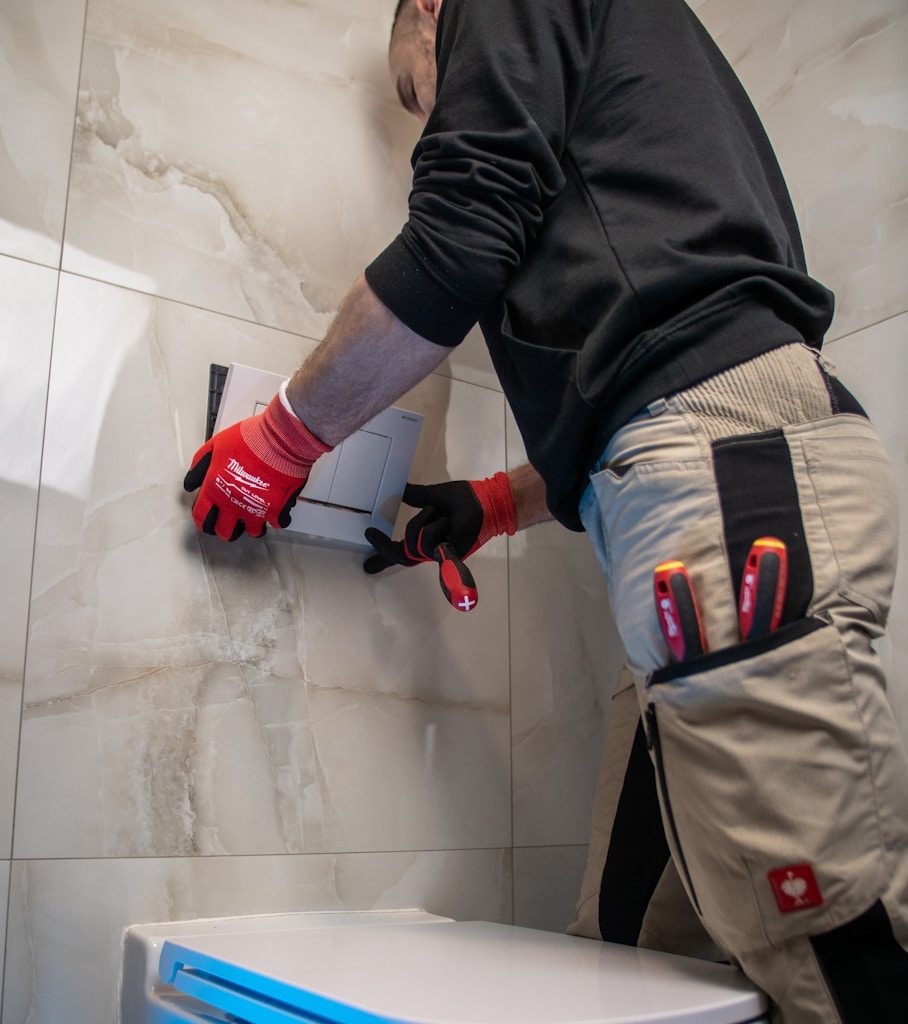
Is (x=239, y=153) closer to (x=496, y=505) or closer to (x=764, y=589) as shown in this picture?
(x=496, y=505)

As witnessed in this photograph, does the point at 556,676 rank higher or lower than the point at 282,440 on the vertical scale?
lower

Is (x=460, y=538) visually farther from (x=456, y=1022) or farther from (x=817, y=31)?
(x=817, y=31)

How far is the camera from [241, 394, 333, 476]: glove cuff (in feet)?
3.54

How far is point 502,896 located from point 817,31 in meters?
1.41

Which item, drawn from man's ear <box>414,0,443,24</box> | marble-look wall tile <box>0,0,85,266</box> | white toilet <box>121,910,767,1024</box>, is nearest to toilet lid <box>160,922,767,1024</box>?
white toilet <box>121,910,767,1024</box>

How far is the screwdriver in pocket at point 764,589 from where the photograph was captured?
741mm

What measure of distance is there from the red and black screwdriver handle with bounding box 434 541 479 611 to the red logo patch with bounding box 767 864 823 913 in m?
0.46

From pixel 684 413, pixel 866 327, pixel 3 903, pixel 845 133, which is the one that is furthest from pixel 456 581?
pixel 845 133

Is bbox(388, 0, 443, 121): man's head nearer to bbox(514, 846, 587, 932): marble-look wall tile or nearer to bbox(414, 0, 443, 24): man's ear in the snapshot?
bbox(414, 0, 443, 24): man's ear

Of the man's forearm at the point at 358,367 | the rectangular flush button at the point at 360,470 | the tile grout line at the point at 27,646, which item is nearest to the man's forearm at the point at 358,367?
the man's forearm at the point at 358,367

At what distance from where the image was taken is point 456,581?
1115mm

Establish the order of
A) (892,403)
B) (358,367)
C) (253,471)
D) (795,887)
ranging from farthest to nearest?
(892,403) → (253,471) → (358,367) → (795,887)

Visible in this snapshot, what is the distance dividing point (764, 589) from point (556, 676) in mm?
802

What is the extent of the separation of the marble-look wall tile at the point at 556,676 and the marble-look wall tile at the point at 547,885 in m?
0.02
